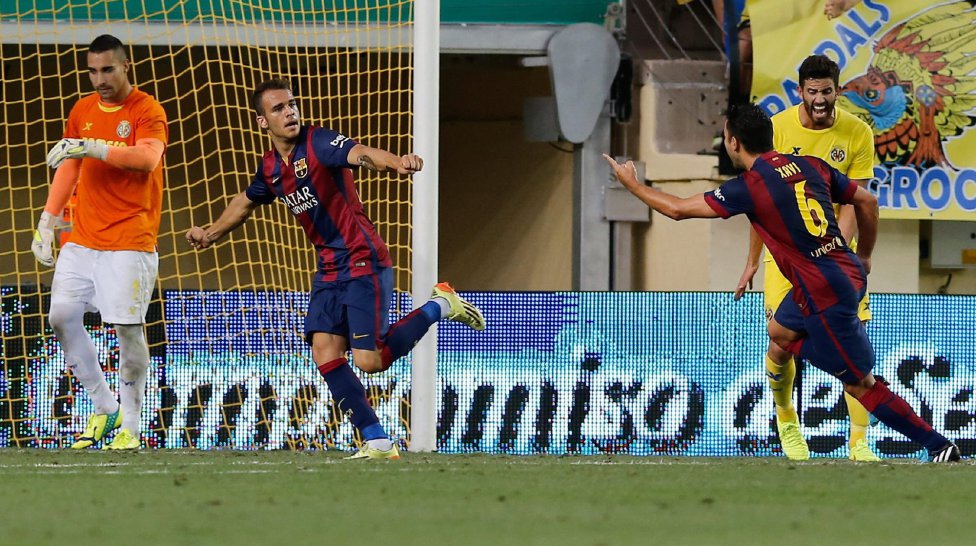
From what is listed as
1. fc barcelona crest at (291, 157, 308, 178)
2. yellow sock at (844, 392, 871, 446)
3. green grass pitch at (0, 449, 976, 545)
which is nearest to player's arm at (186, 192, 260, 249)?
fc barcelona crest at (291, 157, 308, 178)

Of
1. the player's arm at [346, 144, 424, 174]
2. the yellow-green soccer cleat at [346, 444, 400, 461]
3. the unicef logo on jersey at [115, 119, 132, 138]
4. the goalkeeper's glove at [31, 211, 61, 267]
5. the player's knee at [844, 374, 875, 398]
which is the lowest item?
the yellow-green soccer cleat at [346, 444, 400, 461]

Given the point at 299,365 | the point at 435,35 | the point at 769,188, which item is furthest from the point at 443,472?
the point at 299,365

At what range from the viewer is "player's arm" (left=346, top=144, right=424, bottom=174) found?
21.5ft

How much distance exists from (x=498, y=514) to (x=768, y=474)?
174 cm

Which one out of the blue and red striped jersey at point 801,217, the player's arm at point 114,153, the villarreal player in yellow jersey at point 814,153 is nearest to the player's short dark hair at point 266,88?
the player's arm at point 114,153

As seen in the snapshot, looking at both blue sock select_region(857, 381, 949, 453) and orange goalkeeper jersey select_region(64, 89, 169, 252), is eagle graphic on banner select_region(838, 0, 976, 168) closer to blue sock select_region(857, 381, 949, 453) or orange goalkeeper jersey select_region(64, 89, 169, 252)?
blue sock select_region(857, 381, 949, 453)

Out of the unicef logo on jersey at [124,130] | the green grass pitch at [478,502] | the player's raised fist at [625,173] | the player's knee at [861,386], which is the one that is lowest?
the green grass pitch at [478,502]

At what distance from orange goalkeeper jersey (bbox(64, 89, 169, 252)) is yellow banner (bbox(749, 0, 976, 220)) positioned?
637cm

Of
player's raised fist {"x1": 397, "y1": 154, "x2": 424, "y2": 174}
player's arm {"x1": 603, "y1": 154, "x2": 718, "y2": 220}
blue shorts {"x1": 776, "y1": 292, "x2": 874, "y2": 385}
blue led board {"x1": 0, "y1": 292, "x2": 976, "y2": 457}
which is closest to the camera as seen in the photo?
player's raised fist {"x1": 397, "y1": 154, "x2": 424, "y2": 174}

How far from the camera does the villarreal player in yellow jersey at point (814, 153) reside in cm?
750

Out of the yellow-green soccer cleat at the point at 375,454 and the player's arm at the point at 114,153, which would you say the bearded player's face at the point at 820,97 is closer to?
the yellow-green soccer cleat at the point at 375,454

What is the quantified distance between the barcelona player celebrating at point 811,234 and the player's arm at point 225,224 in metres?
1.77

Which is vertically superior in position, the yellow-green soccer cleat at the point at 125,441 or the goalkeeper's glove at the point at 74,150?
the goalkeeper's glove at the point at 74,150

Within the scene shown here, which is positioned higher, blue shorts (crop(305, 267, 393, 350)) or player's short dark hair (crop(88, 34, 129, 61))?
player's short dark hair (crop(88, 34, 129, 61))
